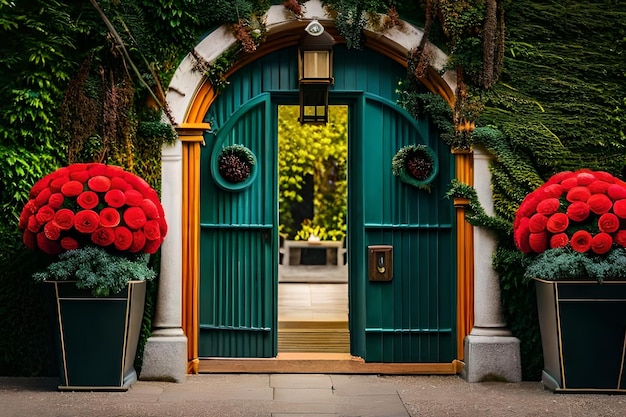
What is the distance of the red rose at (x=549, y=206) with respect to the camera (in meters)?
6.88

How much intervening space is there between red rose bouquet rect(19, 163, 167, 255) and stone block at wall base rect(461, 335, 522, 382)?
9.56 ft

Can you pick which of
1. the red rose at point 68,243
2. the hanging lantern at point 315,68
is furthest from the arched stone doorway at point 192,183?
the red rose at point 68,243

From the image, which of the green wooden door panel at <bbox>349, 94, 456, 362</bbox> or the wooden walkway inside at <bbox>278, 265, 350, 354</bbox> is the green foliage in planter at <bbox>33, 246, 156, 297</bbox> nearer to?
the green wooden door panel at <bbox>349, 94, 456, 362</bbox>

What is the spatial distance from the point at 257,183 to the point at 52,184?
1908 millimetres

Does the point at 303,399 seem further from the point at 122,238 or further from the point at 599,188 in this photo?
the point at 599,188

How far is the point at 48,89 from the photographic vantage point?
7504mm

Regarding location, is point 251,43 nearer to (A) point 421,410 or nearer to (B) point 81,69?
(B) point 81,69

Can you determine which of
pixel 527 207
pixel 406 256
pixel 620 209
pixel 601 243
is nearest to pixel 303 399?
pixel 406 256

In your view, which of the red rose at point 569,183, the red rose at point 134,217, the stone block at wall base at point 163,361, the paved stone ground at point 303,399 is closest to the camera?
the paved stone ground at point 303,399

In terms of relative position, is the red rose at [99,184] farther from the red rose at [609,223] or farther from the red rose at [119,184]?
the red rose at [609,223]

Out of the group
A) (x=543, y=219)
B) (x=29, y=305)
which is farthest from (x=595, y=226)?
(x=29, y=305)

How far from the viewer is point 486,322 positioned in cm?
764

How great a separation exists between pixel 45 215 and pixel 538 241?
394cm

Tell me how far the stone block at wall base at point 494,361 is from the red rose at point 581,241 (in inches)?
48.2
